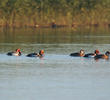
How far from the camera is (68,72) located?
978 inches

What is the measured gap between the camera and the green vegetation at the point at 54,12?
6750 centimetres

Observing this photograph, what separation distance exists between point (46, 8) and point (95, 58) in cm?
3967

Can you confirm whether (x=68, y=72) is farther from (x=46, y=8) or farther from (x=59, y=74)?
(x=46, y=8)

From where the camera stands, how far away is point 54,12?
69688 millimetres

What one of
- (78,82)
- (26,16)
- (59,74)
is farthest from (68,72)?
(26,16)

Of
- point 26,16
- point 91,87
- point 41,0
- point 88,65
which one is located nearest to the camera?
point 91,87

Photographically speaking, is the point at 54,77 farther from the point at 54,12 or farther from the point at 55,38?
the point at 54,12

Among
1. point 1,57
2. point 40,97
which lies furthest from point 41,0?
point 40,97

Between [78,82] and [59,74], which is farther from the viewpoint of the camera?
[59,74]

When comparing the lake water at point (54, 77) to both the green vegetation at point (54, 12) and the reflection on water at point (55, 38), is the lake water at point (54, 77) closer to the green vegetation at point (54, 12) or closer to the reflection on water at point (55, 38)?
the reflection on water at point (55, 38)

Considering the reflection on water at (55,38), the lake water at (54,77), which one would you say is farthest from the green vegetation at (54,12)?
the lake water at (54,77)

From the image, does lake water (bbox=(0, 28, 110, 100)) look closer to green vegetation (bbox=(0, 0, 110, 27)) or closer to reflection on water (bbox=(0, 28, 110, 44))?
reflection on water (bbox=(0, 28, 110, 44))

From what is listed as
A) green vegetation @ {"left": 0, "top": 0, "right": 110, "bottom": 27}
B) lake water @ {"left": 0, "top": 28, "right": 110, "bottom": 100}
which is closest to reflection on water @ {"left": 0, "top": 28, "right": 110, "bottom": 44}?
lake water @ {"left": 0, "top": 28, "right": 110, "bottom": 100}

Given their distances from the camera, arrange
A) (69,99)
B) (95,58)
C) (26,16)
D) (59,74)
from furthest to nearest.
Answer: (26,16) < (95,58) < (59,74) < (69,99)
